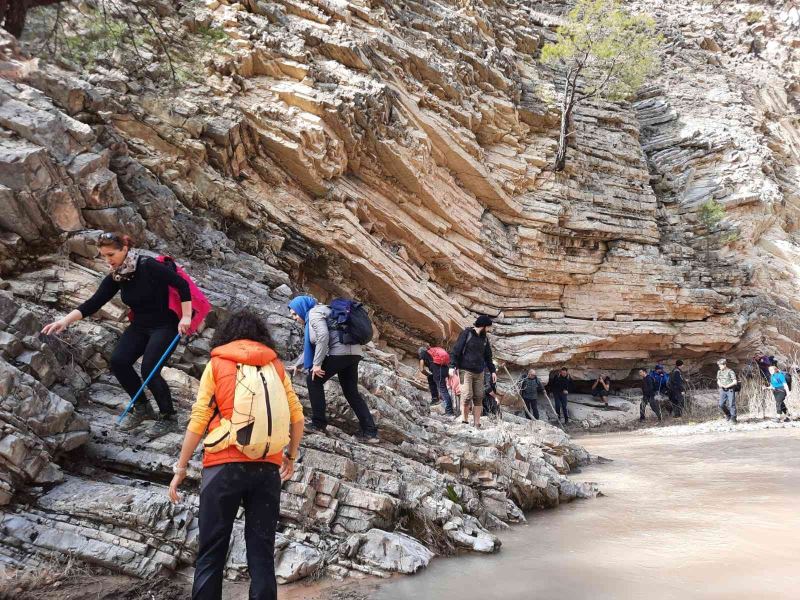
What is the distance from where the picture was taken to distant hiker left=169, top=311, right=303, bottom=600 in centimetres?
256

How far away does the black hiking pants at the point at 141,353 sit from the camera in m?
4.42

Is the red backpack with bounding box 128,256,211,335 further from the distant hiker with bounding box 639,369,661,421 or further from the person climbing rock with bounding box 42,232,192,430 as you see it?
the distant hiker with bounding box 639,369,661,421

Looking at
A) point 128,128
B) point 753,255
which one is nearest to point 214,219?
point 128,128

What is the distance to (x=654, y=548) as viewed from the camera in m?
3.85

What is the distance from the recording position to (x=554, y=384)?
1614 centimetres

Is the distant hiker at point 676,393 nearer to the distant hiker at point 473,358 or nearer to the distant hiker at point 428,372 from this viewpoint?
the distant hiker at point 428,372

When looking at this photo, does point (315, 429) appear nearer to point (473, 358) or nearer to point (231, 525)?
point (231, 525)

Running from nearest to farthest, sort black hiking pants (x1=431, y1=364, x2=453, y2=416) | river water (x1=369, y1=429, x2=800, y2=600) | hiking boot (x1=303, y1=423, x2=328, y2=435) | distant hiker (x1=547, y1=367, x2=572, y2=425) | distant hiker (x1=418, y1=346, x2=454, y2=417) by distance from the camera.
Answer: river water (x1=369, y1=429, x2=800, y2=600), hiking boot (x1=303, y1=423, x2=328, y2=435), black hiking pants (x1=431, y1=364, x2=453, y2=416), distant hiker (x1=418, y1=346, x2=454, y2=417), distant hiker (x1=547, y1=367, x2=572, y2=425)

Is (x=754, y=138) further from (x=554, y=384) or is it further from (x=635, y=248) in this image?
(x=554, y=384)

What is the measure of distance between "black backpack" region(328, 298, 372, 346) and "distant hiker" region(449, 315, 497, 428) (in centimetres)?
256

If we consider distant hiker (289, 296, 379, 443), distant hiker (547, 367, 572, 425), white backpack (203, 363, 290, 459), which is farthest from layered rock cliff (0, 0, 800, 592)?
white backpack (203, 363, 290, 459)

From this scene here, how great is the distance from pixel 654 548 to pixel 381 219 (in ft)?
33.9

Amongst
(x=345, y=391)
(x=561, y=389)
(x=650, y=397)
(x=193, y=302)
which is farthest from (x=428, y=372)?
(x=650, y=397)

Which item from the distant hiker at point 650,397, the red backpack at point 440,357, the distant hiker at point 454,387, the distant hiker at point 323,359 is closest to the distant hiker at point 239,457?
the distant hiker at point 323,359
